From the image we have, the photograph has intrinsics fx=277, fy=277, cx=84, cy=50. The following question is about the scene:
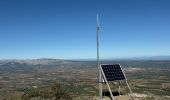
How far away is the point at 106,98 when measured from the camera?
23828 mm

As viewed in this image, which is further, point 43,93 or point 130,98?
point 43,93

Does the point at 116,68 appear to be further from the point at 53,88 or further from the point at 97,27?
the point at 53,88

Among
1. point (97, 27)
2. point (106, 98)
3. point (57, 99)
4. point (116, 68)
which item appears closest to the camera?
point (97, 27)

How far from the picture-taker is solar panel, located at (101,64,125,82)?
21.2m

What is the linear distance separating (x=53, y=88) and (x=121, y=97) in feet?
27.9

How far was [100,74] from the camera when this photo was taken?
20.9m

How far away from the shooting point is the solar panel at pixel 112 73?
21172 millimetres

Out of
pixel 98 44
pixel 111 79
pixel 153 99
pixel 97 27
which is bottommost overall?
pixel 153 99

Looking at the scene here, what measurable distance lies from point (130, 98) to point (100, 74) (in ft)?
17.3

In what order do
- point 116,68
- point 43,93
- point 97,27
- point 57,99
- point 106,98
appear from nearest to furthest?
point 97,27 < point 116,68 < point 106,98 < point 57,99 < point 43,93

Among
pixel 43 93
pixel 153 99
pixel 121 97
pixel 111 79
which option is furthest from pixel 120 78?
pixel 43 93

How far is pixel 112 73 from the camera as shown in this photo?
21547 mm

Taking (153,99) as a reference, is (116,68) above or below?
above

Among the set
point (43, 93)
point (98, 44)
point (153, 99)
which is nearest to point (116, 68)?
point (98, 44)
